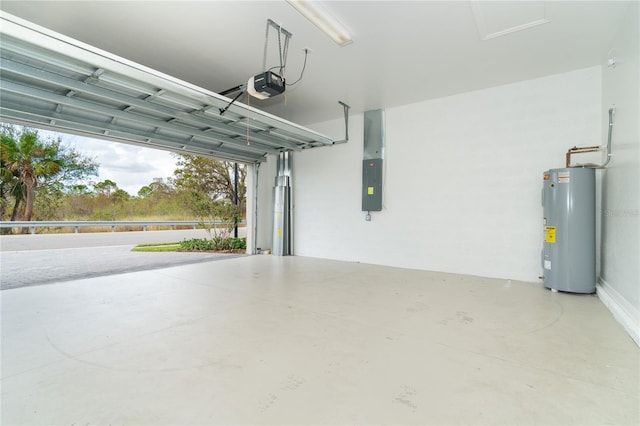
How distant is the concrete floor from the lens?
1.46m

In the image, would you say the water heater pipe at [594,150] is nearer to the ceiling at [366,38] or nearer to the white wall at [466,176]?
the white wall at [466,176]

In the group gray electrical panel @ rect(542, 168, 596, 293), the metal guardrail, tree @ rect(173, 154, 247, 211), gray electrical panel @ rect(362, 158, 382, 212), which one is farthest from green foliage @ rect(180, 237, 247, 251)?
gray electrical panel @ rect(542, 168, 596, 293)

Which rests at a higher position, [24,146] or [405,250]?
[24,146]

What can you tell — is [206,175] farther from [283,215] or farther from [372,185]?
[372,185]

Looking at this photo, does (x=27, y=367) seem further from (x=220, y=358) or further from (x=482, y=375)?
(x=482, y=375)

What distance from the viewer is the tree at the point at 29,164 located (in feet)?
32.9

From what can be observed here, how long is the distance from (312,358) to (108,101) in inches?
159

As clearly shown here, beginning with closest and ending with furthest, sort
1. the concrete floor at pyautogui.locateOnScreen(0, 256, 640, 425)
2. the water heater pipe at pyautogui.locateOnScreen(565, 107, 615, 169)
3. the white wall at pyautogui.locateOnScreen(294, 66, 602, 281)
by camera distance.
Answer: the concrete floor at pyautogui.locateOnScreen(0, 256, 640, 425) < the water heater pipe at pyautogui.locateOnScreen(565, 107, 615, 169) < the white wall at pyautogui.locateOnScreen(294, 66, 602, 281)

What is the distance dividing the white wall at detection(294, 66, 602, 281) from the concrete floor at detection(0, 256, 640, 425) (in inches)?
45.8

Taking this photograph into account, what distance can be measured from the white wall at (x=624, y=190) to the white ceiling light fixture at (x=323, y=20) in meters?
2.67

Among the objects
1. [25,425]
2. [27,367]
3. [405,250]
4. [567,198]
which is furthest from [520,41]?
[27,367]

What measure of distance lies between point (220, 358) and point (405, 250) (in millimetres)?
4105

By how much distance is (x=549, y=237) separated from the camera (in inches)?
149

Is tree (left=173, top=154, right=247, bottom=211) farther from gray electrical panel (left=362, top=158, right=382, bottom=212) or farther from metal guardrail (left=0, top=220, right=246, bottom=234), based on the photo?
gray electrical panel (left=362, top=158, right=382, bottom=212)
